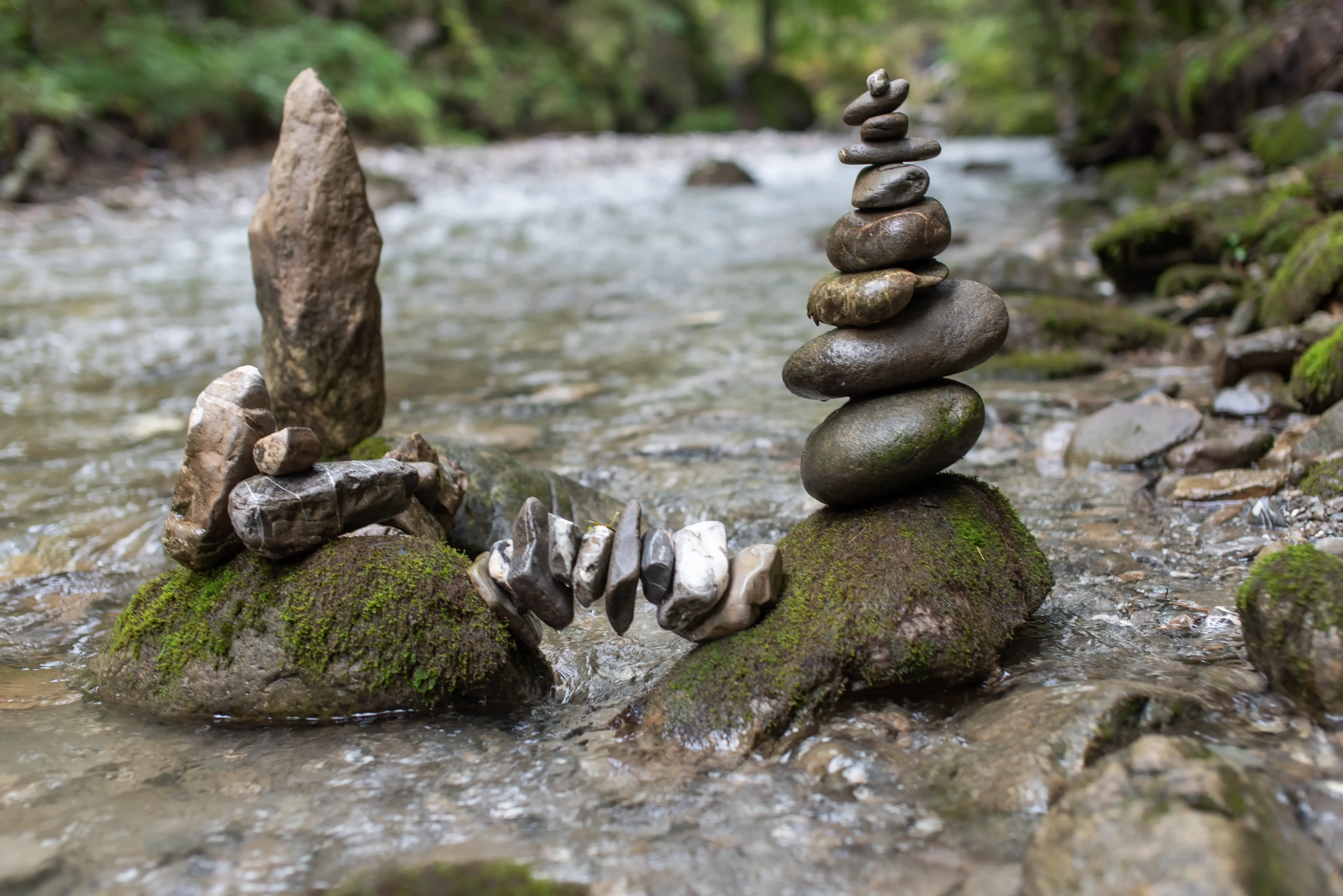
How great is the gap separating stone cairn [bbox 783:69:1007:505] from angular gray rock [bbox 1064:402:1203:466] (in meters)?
1.92

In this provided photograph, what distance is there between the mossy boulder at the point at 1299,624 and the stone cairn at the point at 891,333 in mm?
953

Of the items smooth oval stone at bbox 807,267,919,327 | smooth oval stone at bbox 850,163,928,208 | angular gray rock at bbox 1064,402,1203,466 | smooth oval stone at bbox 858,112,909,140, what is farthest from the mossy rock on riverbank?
angular gray rock at bbox 1064,402,1203,466

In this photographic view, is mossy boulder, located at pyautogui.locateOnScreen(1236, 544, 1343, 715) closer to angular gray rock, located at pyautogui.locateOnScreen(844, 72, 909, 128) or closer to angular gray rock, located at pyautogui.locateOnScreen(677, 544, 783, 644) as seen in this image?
angular gray rock, located at pyautogui.locateOnScreen(677, 544, 783, 644)

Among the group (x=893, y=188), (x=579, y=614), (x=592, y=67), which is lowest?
(x=579, y=614)

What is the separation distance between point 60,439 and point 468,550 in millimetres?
3447

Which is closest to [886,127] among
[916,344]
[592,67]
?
[916,344]

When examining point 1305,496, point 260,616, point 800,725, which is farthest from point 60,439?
point 1305,496

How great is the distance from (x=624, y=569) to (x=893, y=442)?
3.15 feet

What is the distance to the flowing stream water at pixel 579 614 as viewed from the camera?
2.33 meters

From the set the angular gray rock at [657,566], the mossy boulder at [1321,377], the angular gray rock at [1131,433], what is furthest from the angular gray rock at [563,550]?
the mossy boulder at [1321,377]

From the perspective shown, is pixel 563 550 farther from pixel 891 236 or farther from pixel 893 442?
pixel 891 236

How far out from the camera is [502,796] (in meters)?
2.56

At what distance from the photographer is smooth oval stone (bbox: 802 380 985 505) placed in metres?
3.20

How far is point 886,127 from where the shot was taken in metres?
3.31
